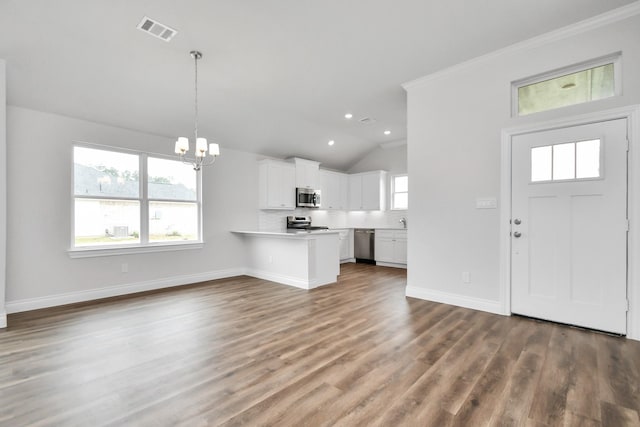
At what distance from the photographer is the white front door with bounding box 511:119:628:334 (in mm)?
2854

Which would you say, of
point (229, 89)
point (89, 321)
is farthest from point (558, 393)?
point (229, 89)

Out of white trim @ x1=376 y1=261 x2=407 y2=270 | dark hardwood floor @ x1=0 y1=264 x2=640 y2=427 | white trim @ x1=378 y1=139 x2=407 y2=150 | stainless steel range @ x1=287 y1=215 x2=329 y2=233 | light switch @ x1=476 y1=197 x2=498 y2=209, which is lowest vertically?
white trim @ x1=376 y1=261 x2=407 y2=270

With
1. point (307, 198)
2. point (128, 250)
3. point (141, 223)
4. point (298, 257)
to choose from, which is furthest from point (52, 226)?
point (307, 198)

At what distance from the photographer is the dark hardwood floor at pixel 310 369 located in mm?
1756

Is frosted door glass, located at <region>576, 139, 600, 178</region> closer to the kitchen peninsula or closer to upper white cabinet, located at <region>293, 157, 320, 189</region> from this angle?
the kitchen peninsula

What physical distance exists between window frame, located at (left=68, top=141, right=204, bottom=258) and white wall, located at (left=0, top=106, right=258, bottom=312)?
0.06 m

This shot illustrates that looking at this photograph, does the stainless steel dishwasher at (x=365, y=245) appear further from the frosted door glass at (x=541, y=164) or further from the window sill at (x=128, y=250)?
the frosted door glass at (x=541, y=164)

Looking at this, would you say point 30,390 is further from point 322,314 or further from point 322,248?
point 322,248

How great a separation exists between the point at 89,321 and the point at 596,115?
5715 millimetres

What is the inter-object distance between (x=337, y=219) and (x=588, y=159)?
18.9 feet

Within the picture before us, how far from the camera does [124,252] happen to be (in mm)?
4574

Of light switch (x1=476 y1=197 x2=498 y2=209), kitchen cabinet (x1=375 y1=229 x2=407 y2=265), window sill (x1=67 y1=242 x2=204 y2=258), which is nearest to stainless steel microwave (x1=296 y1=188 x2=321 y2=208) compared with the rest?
kitchen cabinet (x1=375 y1=229 x2=407 y2=265)

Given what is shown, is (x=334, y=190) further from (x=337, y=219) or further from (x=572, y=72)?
(x=572, y=72)

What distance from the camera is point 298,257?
499 centimetres
